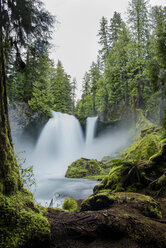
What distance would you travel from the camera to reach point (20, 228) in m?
1.76

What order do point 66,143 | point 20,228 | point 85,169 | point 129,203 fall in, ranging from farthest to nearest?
point 66,143 < point 85,169 < point 129,203 < point 20,228

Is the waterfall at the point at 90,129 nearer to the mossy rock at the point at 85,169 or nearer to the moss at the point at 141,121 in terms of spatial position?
the moss at the point at 141,121

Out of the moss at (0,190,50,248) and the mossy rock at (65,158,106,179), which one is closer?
the moss at (0,190,50,248)

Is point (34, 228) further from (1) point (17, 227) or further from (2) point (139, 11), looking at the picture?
(2) point (139, 11)

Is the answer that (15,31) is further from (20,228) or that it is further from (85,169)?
(85,169)

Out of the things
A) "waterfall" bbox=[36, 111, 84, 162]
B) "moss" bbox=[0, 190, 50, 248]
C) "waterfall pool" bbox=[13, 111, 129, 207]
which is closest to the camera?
"moss" bbox=[0, 190, 50, 248]

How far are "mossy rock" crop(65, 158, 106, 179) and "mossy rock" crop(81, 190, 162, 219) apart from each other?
924 centimetres

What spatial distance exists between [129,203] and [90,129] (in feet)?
80.0

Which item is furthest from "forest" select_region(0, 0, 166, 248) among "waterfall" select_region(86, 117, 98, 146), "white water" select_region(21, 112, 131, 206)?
"waterfall" select_region(86, 117, 98, 146)

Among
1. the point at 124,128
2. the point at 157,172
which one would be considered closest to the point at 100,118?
the point at 124,128

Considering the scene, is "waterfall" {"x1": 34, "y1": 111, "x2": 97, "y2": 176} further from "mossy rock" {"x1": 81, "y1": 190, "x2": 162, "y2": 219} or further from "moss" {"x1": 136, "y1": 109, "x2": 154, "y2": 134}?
"mossy rock" {"x1": 81, "y1": 190, "x2": 162, "y2": 219}

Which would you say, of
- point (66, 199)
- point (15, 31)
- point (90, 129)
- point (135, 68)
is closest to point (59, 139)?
point (90, 129)

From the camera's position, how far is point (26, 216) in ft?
6.36

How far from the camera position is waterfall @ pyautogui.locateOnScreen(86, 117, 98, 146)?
26.3m
